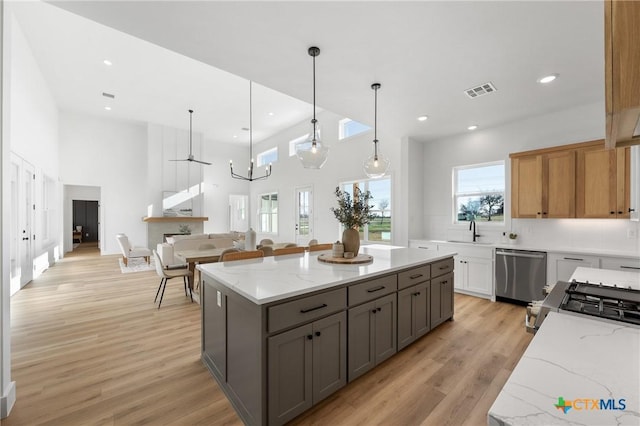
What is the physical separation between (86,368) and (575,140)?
6.49m

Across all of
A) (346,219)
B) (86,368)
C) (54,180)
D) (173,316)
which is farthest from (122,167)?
(346,219)

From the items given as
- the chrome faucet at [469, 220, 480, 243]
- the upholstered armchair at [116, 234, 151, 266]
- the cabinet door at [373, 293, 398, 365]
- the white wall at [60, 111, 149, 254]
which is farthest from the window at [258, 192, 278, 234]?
the cabinet door at [373, 293, 398, 365]

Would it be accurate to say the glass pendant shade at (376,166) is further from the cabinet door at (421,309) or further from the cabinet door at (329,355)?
the cabinet door at (329,355)

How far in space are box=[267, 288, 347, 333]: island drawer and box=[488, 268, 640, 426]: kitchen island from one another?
3.87ft

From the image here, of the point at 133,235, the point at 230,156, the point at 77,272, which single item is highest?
the point at 230,156

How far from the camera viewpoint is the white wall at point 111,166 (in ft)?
28.0

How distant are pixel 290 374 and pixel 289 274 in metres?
0.70

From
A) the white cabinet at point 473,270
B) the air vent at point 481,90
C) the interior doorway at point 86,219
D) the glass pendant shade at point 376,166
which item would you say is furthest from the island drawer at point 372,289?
the interior doorway at point 86,219

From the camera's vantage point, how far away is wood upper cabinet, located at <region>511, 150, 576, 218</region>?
3783 millimetres

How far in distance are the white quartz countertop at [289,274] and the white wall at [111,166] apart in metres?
8.39

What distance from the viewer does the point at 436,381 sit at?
2221 millimetres

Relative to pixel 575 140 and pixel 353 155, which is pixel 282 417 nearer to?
pixel 575 140

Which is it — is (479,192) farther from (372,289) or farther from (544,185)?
(372,289)

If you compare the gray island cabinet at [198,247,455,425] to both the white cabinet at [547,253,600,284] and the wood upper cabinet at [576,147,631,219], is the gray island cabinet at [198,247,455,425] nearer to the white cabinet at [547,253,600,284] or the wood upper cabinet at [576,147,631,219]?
the white cabinet at [547,253,600,284]
